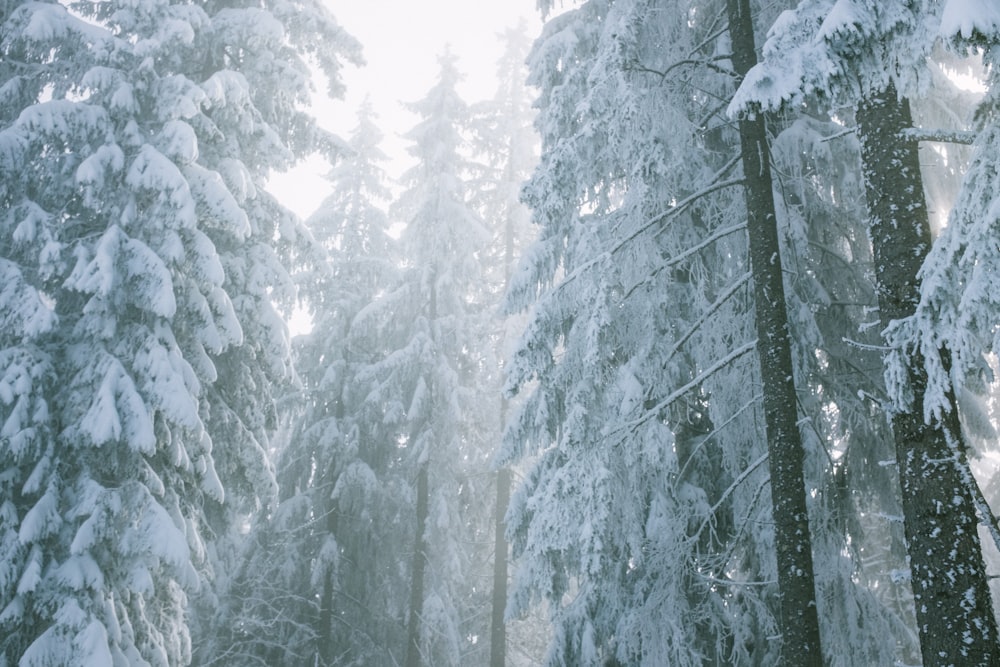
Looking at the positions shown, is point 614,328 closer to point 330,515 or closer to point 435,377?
point 435,377

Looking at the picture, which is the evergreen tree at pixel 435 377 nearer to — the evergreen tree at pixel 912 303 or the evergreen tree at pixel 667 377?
the evergreen tree at pixel 667 377

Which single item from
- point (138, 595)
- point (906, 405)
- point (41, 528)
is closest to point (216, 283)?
point (41, 528)

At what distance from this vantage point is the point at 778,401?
5.74 metres

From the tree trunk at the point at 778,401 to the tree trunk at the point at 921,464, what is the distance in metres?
1.07

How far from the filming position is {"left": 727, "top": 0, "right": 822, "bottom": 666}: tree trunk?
5.26m

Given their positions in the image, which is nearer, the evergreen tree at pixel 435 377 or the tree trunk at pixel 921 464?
the tree trunk at pixel 921 464

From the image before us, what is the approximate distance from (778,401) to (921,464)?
4.78 ft

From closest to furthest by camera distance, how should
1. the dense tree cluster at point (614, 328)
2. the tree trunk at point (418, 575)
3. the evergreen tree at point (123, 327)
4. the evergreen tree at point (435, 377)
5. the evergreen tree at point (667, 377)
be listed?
1. the dense tree cluster at point (614, 328)
2. the evergreen tree at point (667, 377)
3. the evergreen tree at point (123, 327)
4. the tree trunk at point (418, 575)
5. the evergreen tree at point (435, 377)

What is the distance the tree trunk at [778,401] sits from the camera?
526cm

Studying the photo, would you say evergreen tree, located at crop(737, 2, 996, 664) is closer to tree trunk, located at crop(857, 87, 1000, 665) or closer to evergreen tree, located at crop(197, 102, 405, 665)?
tree trunk, located at crop(857, 87, 1000, 665)

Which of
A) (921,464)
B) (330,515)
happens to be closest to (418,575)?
(330,515)

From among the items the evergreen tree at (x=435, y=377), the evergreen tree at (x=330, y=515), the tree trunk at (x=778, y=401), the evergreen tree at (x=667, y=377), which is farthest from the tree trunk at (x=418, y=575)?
the tree trunk at (x=778, y=401)

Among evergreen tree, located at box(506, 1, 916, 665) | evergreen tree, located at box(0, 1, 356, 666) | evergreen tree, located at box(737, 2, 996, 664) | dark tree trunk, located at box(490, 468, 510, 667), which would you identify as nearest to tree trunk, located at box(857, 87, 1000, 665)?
evergreen tree, located at box(737, 2, 996, 664)

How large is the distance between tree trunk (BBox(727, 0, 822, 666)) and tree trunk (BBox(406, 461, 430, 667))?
1257cm
